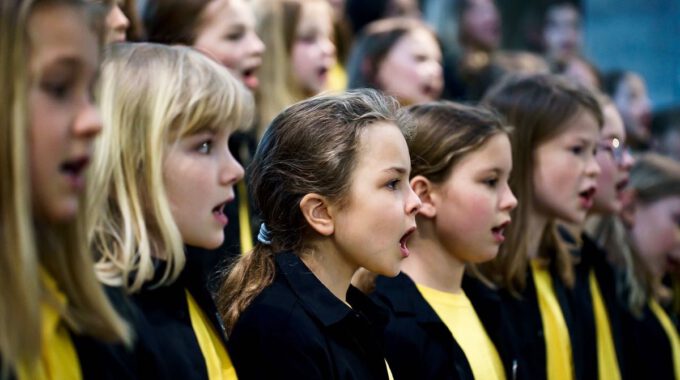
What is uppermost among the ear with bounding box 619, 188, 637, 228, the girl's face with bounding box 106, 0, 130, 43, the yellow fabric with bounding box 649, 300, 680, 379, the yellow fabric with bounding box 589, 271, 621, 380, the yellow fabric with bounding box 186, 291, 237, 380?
the girl's face with bounding box 106, 0, 130, 43

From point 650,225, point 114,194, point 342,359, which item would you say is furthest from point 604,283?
point 114,194

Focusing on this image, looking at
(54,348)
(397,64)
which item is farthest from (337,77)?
(54,348)

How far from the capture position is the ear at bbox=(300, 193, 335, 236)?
98.3 inches

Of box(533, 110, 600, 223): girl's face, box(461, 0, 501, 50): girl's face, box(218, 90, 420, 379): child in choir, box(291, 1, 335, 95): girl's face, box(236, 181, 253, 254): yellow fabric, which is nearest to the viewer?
box(218, 90, 420, 379): child in choir

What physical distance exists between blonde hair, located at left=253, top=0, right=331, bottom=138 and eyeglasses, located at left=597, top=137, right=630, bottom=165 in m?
1.19

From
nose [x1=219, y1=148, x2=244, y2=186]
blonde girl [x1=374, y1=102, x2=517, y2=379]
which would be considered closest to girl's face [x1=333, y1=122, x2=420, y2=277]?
nose [x1=219, y1=148, x2=244, y2=186]

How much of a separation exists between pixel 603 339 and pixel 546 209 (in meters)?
0.54

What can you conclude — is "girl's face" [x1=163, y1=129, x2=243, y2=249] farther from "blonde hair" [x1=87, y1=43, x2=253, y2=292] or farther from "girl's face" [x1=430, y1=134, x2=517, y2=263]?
"girl's face" [x1=430, y1=134, x2=517, y2=263]

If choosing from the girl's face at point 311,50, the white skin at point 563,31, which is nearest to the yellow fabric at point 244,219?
the girl's face at point 311,50

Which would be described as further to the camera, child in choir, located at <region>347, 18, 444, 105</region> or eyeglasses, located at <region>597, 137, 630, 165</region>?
child in choir, located at <region>347, 18, 444, 105</region>

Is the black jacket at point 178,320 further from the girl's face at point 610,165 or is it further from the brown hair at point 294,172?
the girl's face at point 610,165

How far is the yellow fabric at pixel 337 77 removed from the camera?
5.52m

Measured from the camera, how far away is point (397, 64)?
511 cm

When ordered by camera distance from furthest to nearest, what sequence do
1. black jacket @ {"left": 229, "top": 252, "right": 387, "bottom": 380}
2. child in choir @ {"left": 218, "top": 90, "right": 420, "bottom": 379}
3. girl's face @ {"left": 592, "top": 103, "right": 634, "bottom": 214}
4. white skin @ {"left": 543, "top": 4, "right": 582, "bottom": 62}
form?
white skin @ {"left": 543, "top": 4, "right": 582, "bottom": 62}, girl's face @ {"left": 592, "top": 103, "right": 634, "bottom": 214}, child in choir @ {"left": 218, "top": 90, "right": 420, "bottom": 379}, black jacket @ {"left": 229, "top": 252, "right": 387, "bottom": 380}
